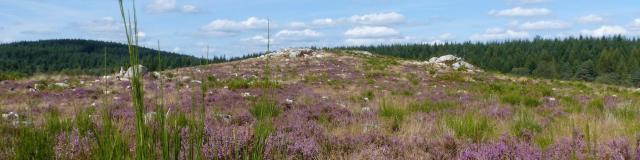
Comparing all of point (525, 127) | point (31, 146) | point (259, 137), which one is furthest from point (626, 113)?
point (31, 146)

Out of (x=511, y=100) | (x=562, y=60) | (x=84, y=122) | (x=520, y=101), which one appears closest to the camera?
(x=84, y=122)

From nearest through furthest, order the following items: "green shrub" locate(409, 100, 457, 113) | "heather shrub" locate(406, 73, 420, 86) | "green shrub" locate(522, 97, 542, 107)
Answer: "green shrub" locate(409, 100, 457, 113), "green shrub" locate(522, 97, 542, 107), "heather shrub" locate(406, 73, 420, 86)

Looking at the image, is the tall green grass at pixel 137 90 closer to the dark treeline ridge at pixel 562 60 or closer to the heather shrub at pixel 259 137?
the heather shrub at pixel 259 137

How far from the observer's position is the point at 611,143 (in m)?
5.14

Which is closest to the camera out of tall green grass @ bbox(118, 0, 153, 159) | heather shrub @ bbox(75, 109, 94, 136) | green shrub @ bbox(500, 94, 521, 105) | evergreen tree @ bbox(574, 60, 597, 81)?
tall green grass @ bbox(118, 0, 153, 159)

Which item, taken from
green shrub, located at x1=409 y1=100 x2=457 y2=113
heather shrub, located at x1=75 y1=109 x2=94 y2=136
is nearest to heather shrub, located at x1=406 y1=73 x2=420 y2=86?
green shrub, located at x1=409 y1=100 x2=457 y2=113

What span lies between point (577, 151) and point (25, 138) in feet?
14.7

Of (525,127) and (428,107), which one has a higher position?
(525,127)

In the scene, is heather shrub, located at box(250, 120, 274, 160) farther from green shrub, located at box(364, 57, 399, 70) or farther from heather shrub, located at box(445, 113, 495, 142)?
green shrub, located at box(364, 57, 399, 70)

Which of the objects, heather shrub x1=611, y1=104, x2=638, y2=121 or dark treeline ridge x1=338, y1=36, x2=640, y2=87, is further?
dark treeline ridge x1=338, y1=36, x2=640, y2=87

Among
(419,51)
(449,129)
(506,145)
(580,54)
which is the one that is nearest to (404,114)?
(449,129)

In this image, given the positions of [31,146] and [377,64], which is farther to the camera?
[377,64]

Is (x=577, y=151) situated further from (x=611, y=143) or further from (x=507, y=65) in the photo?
(x=507, y=65)

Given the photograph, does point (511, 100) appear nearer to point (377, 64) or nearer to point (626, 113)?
point (626, 113)
